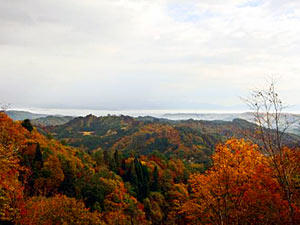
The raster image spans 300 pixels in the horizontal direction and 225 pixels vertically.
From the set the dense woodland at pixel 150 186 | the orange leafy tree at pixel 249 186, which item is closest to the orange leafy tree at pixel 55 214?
the dense woodland at pixel 150 186

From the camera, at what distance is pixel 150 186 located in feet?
195

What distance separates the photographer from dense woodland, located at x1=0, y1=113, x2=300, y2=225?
1191 centimetres

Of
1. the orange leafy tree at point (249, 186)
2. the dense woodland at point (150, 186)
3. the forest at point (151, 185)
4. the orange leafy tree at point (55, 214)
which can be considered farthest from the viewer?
the orange leafy tree at point (55, 214)

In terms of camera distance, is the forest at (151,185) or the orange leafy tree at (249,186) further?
the orange leafy tree at (249,186)

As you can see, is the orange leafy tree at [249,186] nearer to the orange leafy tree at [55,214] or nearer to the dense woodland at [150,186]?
the dense woodland at [150,186]

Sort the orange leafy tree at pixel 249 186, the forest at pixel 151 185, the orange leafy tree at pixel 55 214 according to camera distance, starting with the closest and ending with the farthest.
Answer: the forest at pixel 151 185, the orange leafy tree at pixel 249 186, the orange leafy tree at pixel 55 214

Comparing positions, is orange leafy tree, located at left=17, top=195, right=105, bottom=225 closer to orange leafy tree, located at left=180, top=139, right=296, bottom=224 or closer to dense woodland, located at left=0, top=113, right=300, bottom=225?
dense woodland, located at left=0, top=113, right=300, bottom=225

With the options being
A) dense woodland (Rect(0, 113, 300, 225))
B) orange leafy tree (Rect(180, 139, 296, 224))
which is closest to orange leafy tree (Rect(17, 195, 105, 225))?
dense woodland (Rect(0, 113, 300, 225))

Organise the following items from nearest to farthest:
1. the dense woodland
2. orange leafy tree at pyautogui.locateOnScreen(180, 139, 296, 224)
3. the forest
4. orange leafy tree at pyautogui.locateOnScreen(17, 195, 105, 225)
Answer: the forest → the dense woodland → orange leafy tree at pyautogui.locateOnScreen(180, 139, 296, 224) → orange leafy tree at pyautogui.locateOnScreen(17, 195, 105, 225)

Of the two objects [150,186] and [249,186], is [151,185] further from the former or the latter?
[249,186]

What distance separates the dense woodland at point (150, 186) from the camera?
1191cm

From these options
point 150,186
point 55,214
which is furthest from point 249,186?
point 150,186

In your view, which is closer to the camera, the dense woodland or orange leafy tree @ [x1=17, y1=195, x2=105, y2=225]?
the dense woodland

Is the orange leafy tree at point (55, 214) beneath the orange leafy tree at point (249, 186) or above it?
beneath
